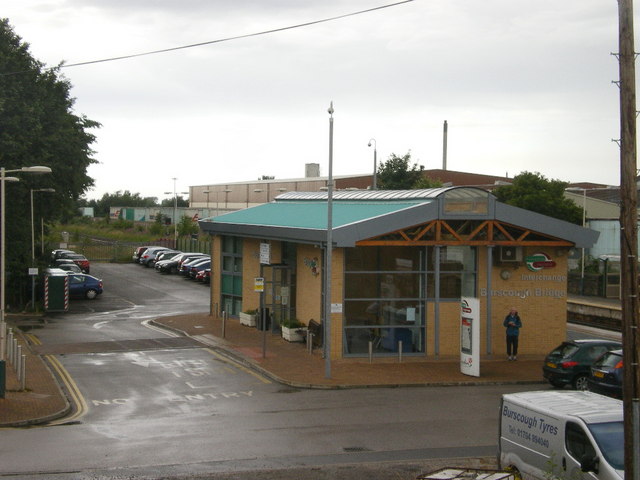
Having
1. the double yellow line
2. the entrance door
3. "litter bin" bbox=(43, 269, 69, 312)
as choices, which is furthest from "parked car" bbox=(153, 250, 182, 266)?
the double yellow line

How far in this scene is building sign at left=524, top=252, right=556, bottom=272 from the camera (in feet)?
89.7

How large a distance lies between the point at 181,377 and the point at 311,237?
20.1 ft

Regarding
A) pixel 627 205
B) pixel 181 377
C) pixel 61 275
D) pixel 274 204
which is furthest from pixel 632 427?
pixel 61 275

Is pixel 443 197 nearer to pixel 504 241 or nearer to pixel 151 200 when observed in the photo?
pixel 504 241

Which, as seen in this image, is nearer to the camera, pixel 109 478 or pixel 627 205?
pixel 627 205

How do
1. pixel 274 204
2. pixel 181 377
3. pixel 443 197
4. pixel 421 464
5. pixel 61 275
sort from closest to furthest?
pixel 421 464 < pixel 181 377 < pixel 443 197 < pixel 274 204 < pixel 61 275

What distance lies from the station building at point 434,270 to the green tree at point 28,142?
16.6 metres

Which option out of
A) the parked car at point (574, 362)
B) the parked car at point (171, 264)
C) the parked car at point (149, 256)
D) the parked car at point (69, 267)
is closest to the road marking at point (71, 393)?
the parked car at point (574, 362)

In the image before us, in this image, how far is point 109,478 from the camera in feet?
43.6

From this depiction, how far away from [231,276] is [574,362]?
18297 mm

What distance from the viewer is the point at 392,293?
1043 inches

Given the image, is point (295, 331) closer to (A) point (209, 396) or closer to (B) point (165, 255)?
(A) point (209, 396)

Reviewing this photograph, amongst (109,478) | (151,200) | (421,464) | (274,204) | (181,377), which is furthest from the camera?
(151,200)

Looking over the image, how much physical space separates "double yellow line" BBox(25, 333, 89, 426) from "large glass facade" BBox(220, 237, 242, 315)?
10784 mm
